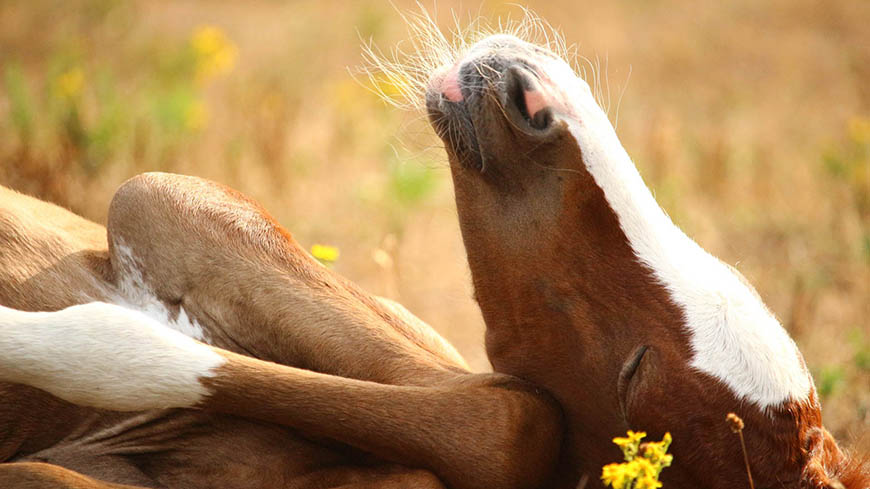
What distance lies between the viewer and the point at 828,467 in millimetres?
1895

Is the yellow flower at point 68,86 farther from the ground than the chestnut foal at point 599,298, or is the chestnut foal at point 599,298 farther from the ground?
the yellow flower at point 68,86

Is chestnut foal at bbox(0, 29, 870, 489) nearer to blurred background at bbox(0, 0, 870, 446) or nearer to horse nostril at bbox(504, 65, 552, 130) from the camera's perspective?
horse nostril at bbox(504, 65, 552, 130)

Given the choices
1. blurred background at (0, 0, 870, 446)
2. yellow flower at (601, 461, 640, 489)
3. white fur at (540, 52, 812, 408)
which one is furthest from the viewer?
blurred background at (0, 0, 870, 446)

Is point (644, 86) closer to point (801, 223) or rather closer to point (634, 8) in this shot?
point (634, 8)

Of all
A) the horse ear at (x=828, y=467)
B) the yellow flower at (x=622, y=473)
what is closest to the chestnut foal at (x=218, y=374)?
Result: the yellow flower at (x=622, y=473)

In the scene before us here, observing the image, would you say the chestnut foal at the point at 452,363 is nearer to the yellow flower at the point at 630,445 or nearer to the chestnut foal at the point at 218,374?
the chestnut foal at the point at 218,374

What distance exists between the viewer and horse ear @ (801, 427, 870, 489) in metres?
1.83

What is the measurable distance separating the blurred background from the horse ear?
1018 mm

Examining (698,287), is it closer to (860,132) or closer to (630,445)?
(630,445)

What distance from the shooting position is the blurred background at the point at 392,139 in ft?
14.4

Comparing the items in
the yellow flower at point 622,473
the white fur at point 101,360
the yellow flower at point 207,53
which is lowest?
the yellow flower at point 622,473

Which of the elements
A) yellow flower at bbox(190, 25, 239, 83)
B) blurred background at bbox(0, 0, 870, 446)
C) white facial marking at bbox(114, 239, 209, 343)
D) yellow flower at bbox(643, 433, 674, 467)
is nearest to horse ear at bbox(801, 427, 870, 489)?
yellow flower at bbox(643, 433, 674, 467)

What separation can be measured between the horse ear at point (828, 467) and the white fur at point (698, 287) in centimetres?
11

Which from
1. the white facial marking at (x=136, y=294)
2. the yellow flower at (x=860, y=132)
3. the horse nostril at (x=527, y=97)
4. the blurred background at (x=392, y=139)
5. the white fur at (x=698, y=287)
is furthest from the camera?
the yellow flower at (x=860, y=132)
